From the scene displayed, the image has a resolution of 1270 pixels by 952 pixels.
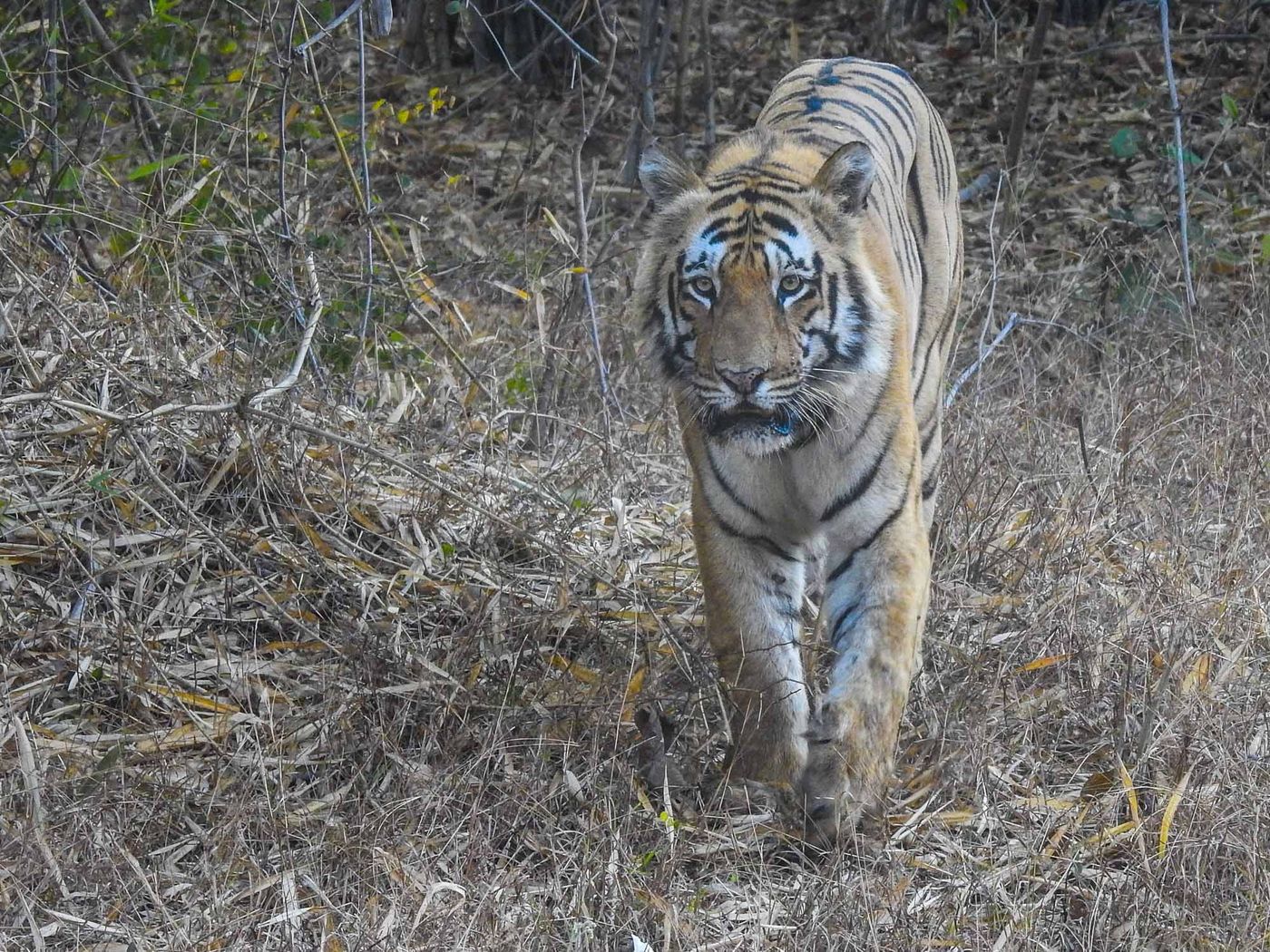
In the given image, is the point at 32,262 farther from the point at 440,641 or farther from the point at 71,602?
the point at 440,641

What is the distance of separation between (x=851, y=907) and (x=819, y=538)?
944 mm

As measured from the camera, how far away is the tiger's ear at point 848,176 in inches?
133

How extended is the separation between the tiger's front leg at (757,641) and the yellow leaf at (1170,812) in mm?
737

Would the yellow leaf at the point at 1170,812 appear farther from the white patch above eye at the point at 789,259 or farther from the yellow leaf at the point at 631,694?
the white patch above eye at the point at 789,259

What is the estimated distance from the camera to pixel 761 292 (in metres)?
3.24

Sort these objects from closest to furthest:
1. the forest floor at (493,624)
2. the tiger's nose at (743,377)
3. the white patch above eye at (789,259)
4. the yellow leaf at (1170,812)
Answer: the forest floor at (493,624), the yellow leaf at (1170,812), the tiger's nose at (743,377), the white patch above eye at (789,259)

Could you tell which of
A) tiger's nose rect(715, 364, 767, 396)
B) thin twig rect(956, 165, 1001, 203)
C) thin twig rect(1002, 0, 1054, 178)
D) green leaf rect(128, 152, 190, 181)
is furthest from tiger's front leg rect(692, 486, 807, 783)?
thin twig rect(956, 165, 1001, 203)

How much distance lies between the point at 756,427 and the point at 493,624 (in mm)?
933

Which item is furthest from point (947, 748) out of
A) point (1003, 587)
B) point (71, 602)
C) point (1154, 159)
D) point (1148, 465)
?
point (1154, 159)

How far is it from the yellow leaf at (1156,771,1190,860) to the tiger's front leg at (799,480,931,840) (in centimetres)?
55

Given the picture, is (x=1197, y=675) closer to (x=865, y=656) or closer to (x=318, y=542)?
(x=865, y=656)

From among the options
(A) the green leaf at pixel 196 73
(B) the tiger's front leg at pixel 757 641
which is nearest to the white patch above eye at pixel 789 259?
(B) the tiger's front leg at pixel 757 641

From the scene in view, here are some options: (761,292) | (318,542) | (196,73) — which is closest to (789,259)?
(761,292)

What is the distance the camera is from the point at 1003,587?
13.9 ft
